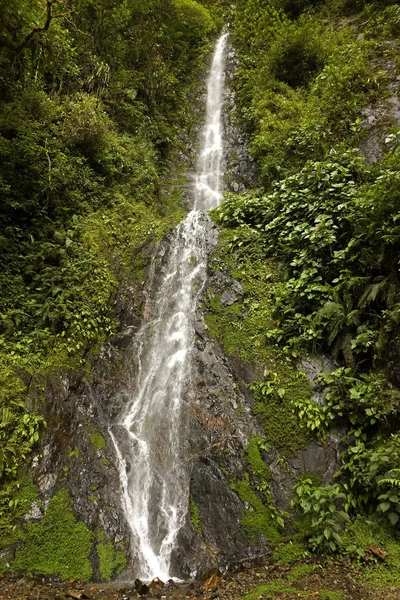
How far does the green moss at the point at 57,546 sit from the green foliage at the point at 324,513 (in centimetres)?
349

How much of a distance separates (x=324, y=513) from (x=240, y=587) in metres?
1.60

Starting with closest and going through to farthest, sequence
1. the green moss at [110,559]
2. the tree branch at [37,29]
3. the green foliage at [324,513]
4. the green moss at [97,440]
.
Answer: the green foliage at [324,513] → the green moss at [110,559] → the green moss at [97,440] → the tree branch at [37,29]

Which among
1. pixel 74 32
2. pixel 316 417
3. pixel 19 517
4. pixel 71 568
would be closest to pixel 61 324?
pixel 19 517

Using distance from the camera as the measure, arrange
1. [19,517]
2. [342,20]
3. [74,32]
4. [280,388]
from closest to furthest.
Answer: [19,517] → [280,388] → [74,32] → [342,20]

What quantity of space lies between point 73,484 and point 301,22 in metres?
19.1

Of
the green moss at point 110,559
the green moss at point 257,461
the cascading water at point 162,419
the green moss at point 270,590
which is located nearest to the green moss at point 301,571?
the green moss at point 270,590

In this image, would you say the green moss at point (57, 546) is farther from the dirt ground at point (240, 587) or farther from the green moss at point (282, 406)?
the green moss at point (282, 406)

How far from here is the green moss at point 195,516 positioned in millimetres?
6086

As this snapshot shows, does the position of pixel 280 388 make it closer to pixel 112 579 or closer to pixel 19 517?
pixel 112 579

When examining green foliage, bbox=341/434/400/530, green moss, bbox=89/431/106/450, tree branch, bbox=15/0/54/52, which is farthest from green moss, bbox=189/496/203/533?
tree branch, bbox=15/0/54/52

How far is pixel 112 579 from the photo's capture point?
5.68m

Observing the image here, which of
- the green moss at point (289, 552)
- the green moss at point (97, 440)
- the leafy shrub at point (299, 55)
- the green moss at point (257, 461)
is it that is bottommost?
the green moss at point (289, 552)

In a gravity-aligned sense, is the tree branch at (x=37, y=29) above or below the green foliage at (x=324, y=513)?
above

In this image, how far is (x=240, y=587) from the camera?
520 cm
